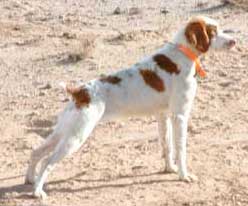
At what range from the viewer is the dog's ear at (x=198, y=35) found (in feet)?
27.7

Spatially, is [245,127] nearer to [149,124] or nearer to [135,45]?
[149,124]

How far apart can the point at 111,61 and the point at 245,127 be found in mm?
2884

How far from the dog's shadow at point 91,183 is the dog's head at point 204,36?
1226mm

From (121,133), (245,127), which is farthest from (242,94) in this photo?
(121,133)

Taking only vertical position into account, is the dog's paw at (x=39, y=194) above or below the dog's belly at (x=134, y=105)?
below

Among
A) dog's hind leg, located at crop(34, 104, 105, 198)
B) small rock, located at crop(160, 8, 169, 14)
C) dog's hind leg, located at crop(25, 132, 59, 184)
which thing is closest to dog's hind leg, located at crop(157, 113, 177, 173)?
dog's hind leg, located at crop(34, 104, 105, 198)

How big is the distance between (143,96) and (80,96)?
57 cm

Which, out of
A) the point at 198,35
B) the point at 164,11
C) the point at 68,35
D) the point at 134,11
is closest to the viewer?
the point at 198,35

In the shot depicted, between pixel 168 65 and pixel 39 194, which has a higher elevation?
pixel 168 65

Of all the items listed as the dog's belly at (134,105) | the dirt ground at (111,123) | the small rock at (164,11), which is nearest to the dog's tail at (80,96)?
the dog's belly at (134,105)

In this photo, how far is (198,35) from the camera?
8.48 metres

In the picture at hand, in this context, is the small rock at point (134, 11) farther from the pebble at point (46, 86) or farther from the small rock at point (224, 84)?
the small rock at point (224, 84)

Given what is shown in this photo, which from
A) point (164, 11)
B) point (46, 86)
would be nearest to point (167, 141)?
point (46, 86)

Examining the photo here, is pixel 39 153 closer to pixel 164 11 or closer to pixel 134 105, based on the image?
pixel 134 105
